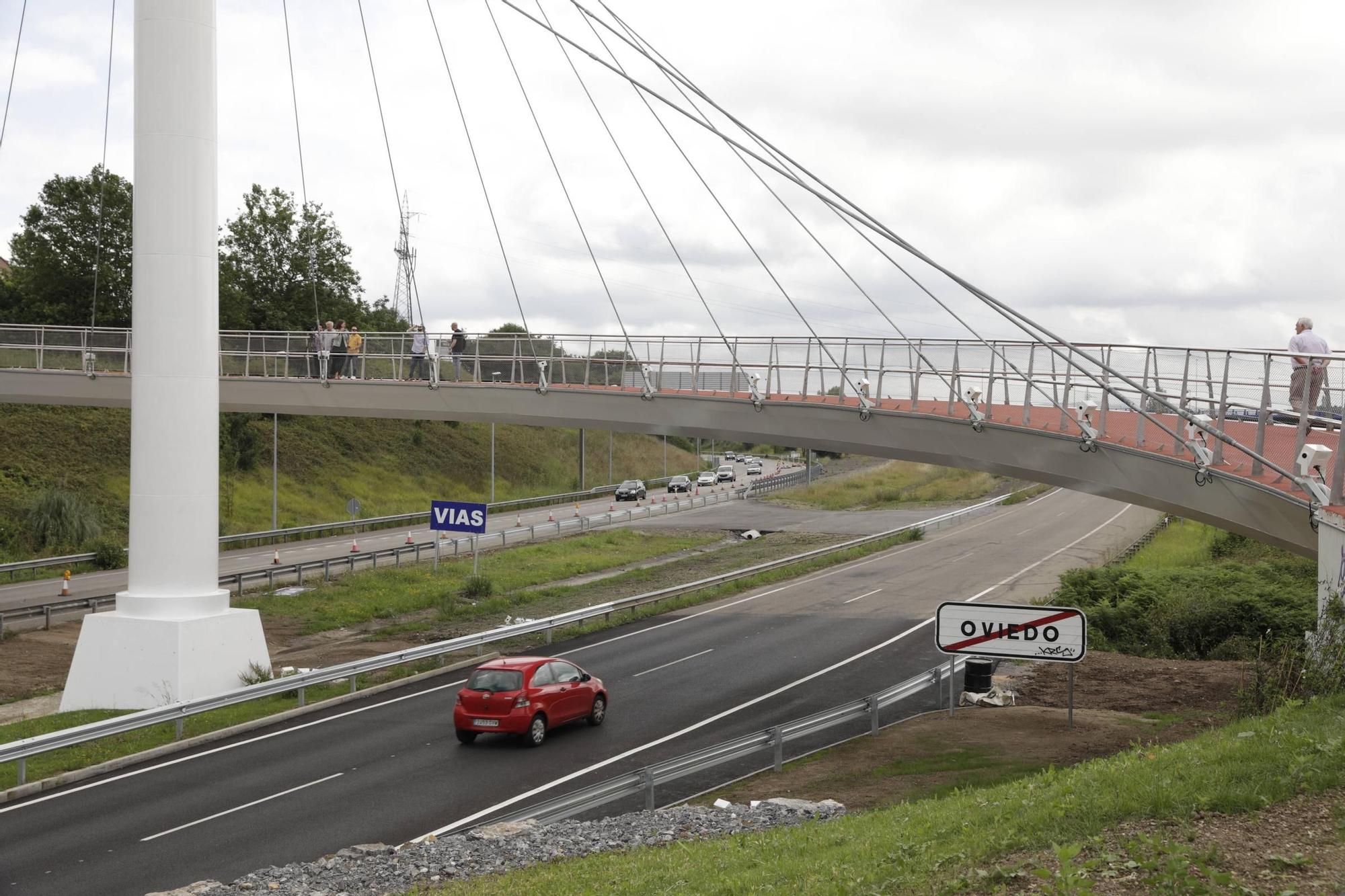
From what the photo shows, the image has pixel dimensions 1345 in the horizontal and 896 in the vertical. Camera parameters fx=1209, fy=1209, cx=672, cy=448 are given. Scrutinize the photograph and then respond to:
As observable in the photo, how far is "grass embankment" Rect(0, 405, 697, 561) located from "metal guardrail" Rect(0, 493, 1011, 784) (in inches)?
1028

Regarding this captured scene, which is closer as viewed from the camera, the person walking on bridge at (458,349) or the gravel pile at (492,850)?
A: the gravel pile at (492,850)

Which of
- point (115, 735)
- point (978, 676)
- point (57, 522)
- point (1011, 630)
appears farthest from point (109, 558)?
point (1011, 630)

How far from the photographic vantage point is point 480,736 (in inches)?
870

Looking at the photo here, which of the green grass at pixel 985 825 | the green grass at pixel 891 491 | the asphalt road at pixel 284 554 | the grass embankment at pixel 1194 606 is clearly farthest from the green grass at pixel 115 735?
the green grass at pixel 891 491

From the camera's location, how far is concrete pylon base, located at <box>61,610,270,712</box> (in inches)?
923

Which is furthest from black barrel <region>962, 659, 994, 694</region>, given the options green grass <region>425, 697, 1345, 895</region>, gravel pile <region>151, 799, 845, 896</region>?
green grass <region>425, 697, 1345, 895</region>

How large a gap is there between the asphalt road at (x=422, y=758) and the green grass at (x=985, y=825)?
473cm

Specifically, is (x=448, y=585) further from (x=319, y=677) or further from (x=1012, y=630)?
(x=1012, y=630)

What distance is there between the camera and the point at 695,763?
54.2ft

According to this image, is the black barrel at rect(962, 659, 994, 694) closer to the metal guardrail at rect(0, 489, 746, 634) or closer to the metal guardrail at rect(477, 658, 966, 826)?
the metal guardrail at rect(477, 658, 966, 826)

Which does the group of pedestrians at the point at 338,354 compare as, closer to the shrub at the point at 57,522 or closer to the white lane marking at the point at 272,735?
the white lane marking at the point at 272,735

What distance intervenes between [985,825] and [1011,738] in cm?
1060

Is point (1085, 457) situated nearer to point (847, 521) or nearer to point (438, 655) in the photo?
point (438, 655)

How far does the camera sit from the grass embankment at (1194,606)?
2878cm
